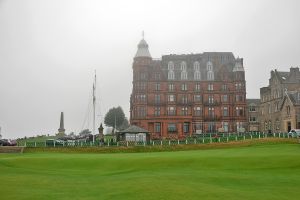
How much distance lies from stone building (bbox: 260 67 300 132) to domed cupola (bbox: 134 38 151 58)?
33251 mm

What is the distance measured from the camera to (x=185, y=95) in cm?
10506

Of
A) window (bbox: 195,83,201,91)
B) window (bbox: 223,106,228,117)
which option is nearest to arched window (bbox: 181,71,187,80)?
window (bbox: 195,83,201,91)

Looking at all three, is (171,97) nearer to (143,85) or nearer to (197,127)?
(143,85)

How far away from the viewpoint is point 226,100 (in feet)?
348

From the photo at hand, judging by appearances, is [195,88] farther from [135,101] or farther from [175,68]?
[135,101]

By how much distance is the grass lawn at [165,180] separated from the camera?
22391mm

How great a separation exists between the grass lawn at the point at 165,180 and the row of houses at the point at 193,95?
196 feet

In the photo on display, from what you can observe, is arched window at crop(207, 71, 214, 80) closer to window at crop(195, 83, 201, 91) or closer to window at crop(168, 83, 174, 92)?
window at crop(195, 83, 201, 91)

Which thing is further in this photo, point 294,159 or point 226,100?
point 226,100

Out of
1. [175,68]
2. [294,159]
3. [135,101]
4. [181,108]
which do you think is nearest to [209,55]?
[175,68]

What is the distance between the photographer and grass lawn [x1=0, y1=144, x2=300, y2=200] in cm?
2239

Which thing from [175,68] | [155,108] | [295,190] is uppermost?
[175,68]

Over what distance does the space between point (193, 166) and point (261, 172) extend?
6.75 metres

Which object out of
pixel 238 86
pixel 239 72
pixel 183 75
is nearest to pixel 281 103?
pixel 238 86
